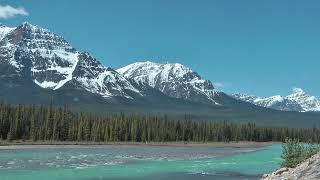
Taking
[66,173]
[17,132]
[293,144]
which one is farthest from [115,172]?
[17,132]

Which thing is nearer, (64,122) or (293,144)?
(293,144)

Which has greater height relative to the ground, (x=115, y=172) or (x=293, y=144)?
(x=293, y=144)

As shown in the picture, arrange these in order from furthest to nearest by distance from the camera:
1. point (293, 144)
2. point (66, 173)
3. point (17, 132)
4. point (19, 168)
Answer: point (17, 132)
point (19, 168)
point (66, 173)
point (293, 144)

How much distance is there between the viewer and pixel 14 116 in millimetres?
163875

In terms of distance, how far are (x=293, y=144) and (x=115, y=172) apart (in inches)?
1205

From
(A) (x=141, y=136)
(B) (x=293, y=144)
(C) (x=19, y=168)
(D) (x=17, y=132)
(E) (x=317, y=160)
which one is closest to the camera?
(E) (x=317, y=160)

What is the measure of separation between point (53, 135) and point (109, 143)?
17.7 m

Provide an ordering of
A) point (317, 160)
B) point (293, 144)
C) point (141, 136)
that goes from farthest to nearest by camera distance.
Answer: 1. point (141, 136)
2. point (293, 144)
3. point (317, 160)

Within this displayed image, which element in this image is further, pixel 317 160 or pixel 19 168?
pixel 19 168

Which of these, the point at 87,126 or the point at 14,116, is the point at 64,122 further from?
the point at 14,116

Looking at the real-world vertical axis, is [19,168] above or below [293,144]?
below

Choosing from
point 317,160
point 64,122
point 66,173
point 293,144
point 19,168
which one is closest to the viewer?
point 317,160

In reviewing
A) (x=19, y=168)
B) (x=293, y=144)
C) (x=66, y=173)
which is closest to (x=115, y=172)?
(x=66, y=173)

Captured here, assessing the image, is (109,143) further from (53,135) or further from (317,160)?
(317,160)
